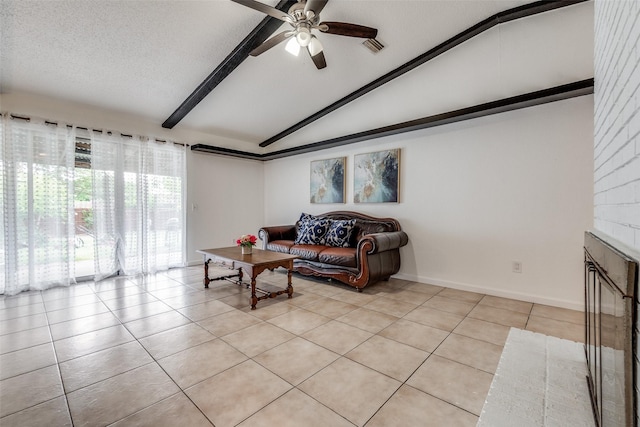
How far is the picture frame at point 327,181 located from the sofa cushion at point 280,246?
1.08m

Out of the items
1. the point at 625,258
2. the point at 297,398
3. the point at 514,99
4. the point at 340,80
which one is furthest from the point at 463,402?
the point at 340,80

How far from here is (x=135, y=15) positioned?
100.0 inches

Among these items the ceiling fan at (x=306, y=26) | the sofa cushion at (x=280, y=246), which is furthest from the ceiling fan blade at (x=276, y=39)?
the sofa cushion at (x=280, y=246)

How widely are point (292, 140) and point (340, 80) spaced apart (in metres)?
1.91

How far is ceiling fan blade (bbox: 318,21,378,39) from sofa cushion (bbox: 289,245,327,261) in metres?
2.60

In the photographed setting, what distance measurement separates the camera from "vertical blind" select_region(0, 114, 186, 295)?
10.9ft

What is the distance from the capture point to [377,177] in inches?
171

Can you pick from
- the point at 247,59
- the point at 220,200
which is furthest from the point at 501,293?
the point at 220,200

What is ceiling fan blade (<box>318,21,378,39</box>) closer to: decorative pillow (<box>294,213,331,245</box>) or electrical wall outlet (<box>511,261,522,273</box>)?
decorative pillow (<box>294,213,331,245</box>)

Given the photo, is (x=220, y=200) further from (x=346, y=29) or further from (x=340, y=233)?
(x=346, y=29)

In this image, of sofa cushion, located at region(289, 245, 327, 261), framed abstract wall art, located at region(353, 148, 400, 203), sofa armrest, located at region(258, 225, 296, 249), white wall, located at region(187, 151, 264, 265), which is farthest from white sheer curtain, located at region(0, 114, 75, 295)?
framed abstract wall art, located at region(353, 148, 400, 203)

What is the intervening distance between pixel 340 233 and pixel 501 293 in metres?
2.14

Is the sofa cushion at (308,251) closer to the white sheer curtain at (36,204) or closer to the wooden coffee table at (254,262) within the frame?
the wooden coffee table at (254,262)

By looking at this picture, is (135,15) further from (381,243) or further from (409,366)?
(409,366)
